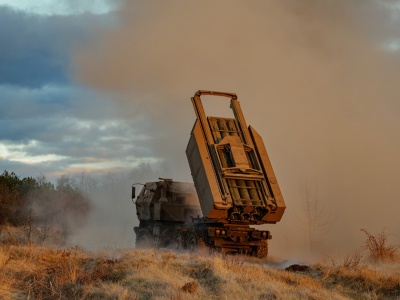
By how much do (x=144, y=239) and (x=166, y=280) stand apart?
12.0 m

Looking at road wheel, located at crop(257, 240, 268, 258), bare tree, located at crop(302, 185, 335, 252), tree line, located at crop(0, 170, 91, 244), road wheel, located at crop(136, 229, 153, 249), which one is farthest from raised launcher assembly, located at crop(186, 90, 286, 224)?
bare tree, located at crop(302, 185, 335, 252)

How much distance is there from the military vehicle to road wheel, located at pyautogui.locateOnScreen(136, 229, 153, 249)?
2508mm

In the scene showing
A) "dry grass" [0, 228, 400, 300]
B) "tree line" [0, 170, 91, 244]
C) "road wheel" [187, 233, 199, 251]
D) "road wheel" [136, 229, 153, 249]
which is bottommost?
"dry grass" [0, 228, 400, 300]

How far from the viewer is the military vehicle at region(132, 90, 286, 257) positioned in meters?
18.0

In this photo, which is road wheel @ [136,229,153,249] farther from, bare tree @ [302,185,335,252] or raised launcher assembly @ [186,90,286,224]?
bare tree @ [302,185,335,252]

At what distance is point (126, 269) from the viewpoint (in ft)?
42.3

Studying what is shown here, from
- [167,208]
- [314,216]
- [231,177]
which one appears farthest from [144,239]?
[314,216]

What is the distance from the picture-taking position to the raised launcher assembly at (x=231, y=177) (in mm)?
17828

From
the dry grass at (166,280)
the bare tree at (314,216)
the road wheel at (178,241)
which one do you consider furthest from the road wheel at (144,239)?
the bare tree at (314,216)

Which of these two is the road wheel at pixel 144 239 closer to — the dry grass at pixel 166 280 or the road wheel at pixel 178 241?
the road wheel at pixel 178 241

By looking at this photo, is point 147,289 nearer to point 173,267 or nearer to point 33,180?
point 173,267

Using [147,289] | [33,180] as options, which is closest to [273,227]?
[33,180]

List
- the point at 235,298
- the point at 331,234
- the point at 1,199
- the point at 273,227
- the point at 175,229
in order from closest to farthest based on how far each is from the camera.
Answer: the point at 235,298 → the point at 175,229 → the point at 1,199 → the point at 273,227 → the point at 331,234

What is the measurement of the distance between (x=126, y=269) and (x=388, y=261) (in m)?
9.63
